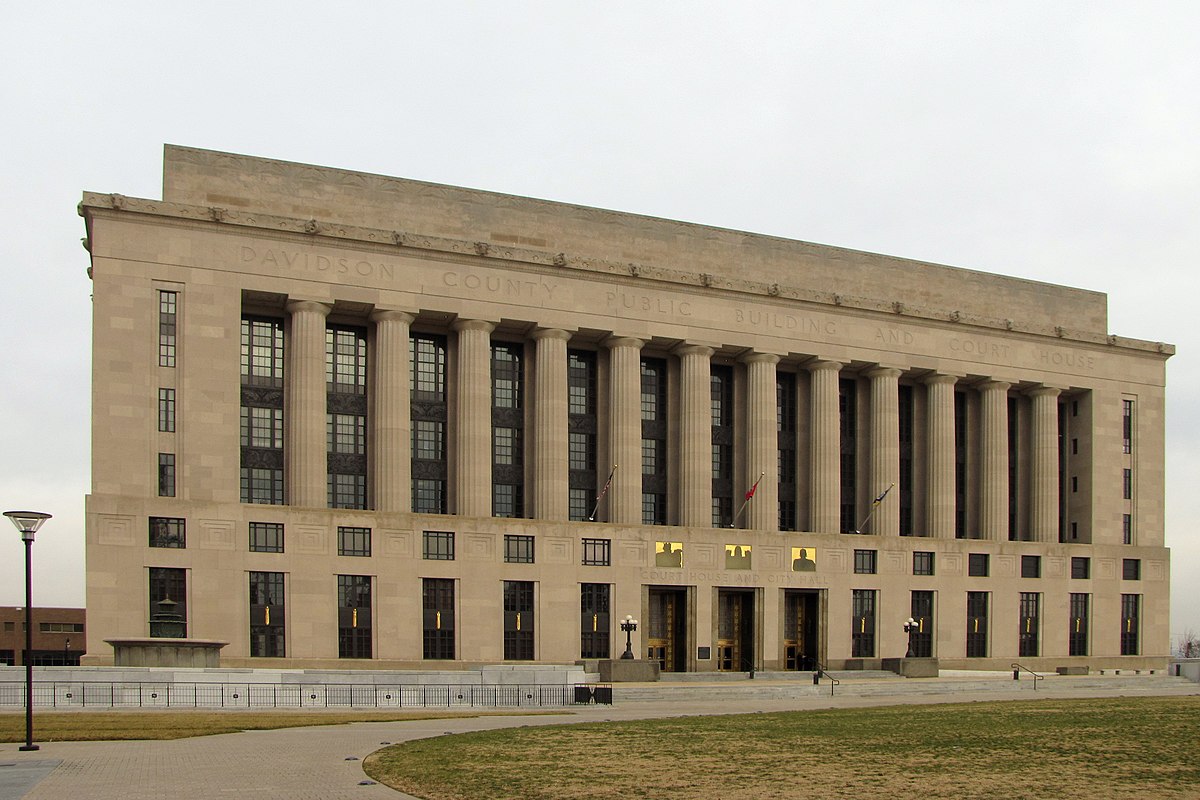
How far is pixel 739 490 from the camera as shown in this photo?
7650 centimetres

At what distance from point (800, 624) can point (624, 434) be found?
15.9 metres

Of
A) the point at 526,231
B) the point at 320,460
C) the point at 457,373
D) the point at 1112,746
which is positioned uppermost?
the point at 526,231

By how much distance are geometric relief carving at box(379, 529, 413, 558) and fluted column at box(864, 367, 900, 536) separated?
98.5 ft

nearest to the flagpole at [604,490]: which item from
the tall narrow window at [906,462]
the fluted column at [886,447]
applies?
the fluted column at [886,447]

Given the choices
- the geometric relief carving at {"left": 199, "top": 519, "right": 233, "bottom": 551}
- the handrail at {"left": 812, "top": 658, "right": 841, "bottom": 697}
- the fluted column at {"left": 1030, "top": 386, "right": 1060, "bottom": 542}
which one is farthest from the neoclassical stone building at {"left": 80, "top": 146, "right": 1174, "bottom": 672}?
the handrail at {"left": 812, "top": 658, "right": 841, "bottom": 697}

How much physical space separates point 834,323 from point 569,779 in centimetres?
5751

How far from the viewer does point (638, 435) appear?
72.1 m

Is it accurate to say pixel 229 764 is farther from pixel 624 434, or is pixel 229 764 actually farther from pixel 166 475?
pixel 624 434

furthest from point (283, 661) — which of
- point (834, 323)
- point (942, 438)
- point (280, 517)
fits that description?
point (942, 438)

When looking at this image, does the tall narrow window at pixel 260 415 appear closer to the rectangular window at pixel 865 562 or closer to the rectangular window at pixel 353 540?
the rectangular window at pixel 353 540

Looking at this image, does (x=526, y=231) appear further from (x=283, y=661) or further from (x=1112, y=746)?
(x=1112, y=746)

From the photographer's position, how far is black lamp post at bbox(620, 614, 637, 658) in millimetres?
63625

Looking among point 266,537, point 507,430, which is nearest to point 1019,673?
point 507,430

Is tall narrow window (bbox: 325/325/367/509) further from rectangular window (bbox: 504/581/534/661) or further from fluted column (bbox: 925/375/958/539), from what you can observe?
fluted column (bbox: 925/375/958/539)
